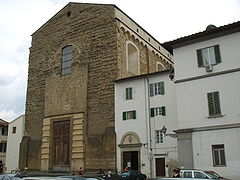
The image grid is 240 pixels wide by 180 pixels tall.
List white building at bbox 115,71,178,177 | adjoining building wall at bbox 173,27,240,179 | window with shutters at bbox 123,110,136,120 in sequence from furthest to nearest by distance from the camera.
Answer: window with shutters at bbox 123,110,136,120 < white building at bbox 115,71,178,177 < adjoining building wall at bbox 173,27,240,179

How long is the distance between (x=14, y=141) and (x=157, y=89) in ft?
71.1

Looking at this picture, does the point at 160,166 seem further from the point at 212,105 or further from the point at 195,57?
the point at 195,57

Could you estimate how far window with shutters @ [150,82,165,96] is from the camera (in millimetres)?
27722

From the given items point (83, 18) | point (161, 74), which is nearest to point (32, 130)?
point (83, 18)

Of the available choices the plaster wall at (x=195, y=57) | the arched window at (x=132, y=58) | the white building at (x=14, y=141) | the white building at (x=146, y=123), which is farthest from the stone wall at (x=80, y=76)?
the plaster wall at (x=195, y=57)

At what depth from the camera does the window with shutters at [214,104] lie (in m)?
19.5

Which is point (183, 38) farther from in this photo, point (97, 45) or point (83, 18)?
point (83, 18)

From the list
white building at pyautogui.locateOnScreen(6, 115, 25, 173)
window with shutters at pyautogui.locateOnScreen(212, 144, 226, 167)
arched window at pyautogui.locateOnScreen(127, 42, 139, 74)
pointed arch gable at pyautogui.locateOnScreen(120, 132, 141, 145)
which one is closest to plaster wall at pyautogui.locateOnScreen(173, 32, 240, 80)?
window with shutters at pyautogui.locateOnScreen(212, 144, 226, 167)

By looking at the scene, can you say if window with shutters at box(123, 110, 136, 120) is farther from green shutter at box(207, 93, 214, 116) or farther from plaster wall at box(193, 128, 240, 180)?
green shutter at box(207, 93, 214, 116)

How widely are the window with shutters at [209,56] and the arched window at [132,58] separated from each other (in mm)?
14042

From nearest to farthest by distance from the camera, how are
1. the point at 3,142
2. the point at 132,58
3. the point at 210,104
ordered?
1. the point at 210,104
2. the point at 132,58
3. the point at 3,142

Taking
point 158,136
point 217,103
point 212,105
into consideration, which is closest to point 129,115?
point 158,136

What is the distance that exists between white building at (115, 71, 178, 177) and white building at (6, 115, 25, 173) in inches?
626

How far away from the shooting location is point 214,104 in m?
19.8
